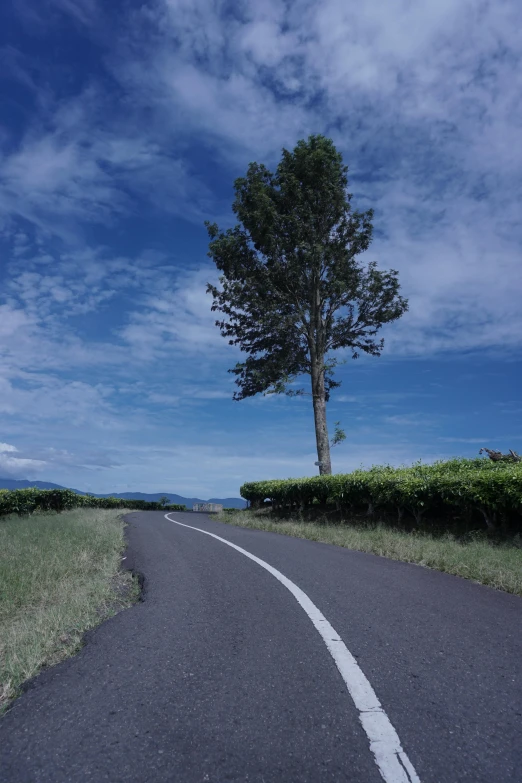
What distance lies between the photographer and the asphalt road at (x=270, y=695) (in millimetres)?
2627

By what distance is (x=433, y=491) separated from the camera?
13117 mm

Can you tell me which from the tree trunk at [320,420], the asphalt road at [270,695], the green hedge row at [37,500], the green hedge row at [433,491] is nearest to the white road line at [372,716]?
the asphalt road at [270,695]

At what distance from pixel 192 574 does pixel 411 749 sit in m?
5.72

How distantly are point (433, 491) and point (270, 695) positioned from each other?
1082cm

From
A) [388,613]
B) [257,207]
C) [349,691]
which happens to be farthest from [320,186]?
[349,691]

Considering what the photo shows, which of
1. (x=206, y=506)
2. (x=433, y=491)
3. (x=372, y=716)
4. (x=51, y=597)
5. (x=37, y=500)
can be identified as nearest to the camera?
Answer: (x=372, y=716)

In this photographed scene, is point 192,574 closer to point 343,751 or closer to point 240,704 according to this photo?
point 240,704

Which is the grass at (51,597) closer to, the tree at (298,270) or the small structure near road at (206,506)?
the tree at (298,270)

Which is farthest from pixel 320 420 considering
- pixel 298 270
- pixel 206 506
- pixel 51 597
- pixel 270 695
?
pixel 206 506

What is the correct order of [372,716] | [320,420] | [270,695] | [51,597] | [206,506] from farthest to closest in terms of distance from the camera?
1. [206,506]
2. [320,420]
3. [51,597]
4. [270,695]
5. [372,716]

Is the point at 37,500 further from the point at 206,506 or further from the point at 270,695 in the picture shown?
the point at 270,695

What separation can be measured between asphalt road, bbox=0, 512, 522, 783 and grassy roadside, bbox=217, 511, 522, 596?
1.24 m

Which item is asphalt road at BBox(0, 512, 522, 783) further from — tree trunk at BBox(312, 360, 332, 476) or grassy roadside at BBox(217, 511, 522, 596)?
tree trunk at BBox(312, 360, 332, 476)

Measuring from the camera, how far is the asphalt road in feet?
8.62
